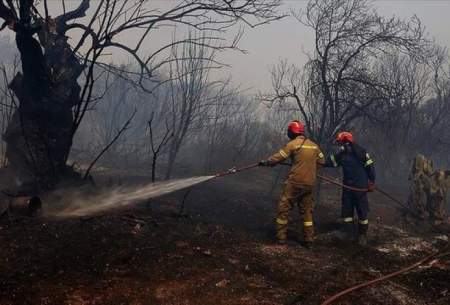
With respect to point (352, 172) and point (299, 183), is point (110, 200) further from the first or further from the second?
point (352, 172)

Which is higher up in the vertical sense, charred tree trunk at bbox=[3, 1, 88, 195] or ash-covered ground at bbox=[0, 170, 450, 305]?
charred tree trunk at bbox=[3, 1, 88, 195]

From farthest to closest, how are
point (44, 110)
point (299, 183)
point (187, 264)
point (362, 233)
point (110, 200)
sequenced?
1. point (44, 110)
2. point (110, 200)
3. point (362, 233)
4. point (299, 183)
5. point (187, 264)

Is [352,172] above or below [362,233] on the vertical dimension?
above

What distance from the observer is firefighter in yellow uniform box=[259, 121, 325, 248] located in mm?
5973

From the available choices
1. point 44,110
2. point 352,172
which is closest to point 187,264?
point 352,172

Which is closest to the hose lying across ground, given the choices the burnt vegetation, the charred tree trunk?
the burnt vegetation

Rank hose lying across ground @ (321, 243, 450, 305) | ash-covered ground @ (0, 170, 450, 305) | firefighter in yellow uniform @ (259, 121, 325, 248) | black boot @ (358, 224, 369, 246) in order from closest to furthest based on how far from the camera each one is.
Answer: ash-covered ground @ (0, 170, 450, 305), hose lying across ground @ (321, 243, 450, 305), firefighter in yellow uniform @ (259, 121, 325, 248), black boot @ (358, 224, 369, 246)

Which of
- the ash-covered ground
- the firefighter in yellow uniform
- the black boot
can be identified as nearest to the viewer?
the ash-covered ground

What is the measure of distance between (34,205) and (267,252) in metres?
3.38

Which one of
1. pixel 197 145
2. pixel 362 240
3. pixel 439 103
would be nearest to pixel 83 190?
pixel 362 240

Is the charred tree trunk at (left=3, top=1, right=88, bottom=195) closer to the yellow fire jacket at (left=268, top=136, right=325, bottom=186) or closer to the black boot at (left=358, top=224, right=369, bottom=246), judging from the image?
the yellow fire jacket at (left=268, top=136, right=325, bottom=186)

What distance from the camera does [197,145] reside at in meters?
20.6

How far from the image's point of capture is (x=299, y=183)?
6031 mm

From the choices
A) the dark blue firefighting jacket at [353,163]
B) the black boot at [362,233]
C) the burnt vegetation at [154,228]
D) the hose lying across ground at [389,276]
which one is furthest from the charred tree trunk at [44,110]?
the black boot at [362,233]
